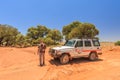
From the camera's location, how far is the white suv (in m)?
12.5

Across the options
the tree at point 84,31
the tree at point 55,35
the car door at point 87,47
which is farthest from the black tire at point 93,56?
the tree at point 55,35

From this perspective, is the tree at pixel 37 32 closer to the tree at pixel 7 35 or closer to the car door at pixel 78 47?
the tree at pixel 7 35

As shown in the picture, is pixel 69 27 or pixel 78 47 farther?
pixel 69 27

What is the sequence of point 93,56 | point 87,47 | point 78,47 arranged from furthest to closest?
point 93,56
point 87,47
point 78,47

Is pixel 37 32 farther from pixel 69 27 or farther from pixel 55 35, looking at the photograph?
pixel 69 27

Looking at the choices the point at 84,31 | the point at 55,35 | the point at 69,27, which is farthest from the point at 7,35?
the point at 84,31

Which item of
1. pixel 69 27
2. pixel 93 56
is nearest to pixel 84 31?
pixel 69 27

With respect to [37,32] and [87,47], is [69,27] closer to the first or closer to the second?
[37,32]

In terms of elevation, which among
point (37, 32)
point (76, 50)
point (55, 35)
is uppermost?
point (37, 32)

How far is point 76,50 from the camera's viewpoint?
43.0 feet

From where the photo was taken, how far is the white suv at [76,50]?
492 inches

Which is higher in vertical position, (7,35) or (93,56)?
(7,35)

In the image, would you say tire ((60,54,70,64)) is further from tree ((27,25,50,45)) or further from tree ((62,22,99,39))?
tree ((27,25,50,45))

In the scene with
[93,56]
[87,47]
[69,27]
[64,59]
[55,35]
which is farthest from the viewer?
[69,27]
